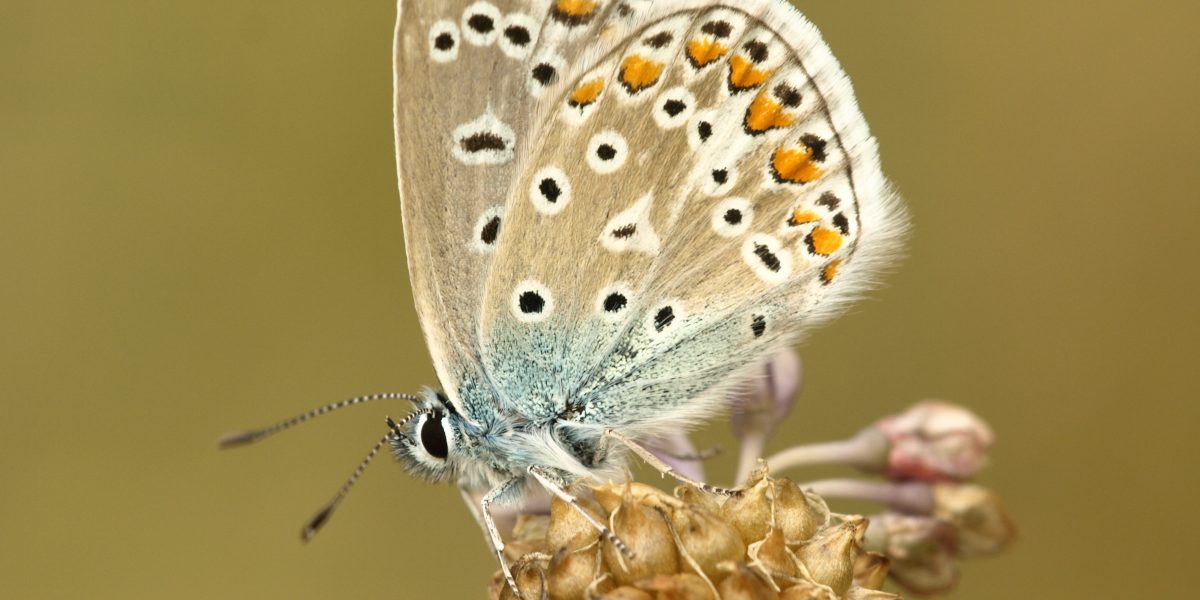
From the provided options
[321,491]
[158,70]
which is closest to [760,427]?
[321,491]

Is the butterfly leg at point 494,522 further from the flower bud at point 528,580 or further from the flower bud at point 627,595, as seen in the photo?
the flower bud at point 627,595

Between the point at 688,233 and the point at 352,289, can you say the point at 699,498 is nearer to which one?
the point at 688,233

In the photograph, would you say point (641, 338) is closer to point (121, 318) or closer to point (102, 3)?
point (121, 318)

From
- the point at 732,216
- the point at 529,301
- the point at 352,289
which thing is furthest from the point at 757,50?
the point at 352,289

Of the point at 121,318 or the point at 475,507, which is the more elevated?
the point at 121,318

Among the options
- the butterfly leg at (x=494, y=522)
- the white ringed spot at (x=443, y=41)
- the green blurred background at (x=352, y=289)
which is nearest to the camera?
the butterfly leg at (x=494, y=522)

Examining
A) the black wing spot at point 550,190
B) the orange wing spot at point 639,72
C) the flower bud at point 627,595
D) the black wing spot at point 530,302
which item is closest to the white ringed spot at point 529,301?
the black wing spot at point 530,302
